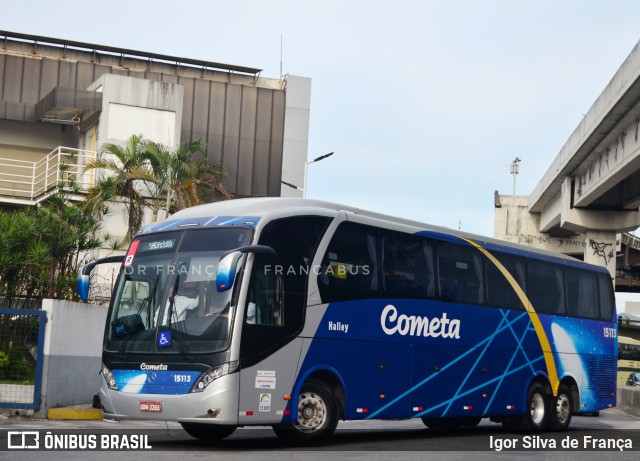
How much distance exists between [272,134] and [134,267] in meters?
29.1

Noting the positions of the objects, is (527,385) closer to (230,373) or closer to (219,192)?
(230,373)

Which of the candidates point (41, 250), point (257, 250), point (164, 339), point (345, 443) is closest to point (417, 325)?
point (345, 443)

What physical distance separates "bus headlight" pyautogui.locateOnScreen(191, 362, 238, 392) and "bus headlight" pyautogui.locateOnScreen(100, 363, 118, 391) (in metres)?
1.39

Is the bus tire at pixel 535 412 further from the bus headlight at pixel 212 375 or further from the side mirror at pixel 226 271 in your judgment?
the side mirror at pixel 226 271

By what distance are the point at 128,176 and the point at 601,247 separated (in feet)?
61.6

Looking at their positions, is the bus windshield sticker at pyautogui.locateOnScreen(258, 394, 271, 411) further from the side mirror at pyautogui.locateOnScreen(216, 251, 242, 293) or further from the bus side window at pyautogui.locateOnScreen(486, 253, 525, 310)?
the bus side window at pyautogui.locateOnScreen(486, 253, 525, 310)

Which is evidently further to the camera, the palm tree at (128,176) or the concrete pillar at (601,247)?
the concrete pillar at (601,247)

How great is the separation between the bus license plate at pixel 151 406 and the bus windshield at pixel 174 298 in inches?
28.1

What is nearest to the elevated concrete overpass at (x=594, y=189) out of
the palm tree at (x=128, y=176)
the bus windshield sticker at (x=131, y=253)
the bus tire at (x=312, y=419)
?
the bus tire at (x=312, y=419)

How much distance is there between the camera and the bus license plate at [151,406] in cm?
1359

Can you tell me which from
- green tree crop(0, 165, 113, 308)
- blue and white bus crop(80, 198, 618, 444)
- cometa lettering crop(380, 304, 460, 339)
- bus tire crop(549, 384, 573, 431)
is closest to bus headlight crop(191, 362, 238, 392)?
blue and white bus crop(80, 198, 618, 444)

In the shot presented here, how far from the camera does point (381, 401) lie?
16078 millimetres

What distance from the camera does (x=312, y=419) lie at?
14.7 meters

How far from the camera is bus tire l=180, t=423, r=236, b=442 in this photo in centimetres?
1546
